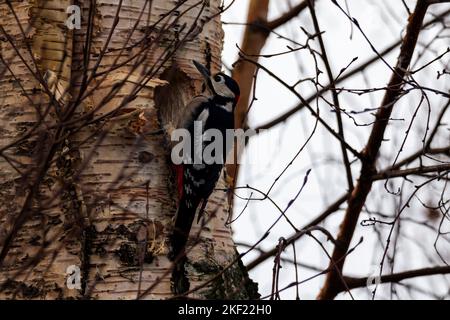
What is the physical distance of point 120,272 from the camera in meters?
3.94

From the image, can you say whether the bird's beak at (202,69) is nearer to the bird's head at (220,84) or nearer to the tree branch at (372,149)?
the bird's head at (220,84)

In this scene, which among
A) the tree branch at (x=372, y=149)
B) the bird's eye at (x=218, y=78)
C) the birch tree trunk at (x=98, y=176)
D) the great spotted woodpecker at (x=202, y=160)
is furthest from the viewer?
the bird's eye at (x=218, y=78)

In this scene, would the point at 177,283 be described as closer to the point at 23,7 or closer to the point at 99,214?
the point at 99,214

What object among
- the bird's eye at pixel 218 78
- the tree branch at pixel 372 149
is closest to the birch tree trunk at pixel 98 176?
the bird's eye at pixel 218 78

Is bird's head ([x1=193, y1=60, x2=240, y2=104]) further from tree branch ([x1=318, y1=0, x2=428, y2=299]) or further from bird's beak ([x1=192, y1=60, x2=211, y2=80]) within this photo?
tree branch ([x1=318, y1=0, x2=428, y2=299])

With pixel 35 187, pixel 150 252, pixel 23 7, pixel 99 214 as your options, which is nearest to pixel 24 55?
pixel 23 7

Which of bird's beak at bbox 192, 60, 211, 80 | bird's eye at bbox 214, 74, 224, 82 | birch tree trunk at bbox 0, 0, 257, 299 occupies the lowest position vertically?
birch tree trunk at bbox 0, 0, 257, 299

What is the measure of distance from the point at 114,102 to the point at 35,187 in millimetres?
1712

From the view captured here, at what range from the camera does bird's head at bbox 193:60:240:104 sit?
4668 mm

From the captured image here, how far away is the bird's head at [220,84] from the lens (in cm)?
467

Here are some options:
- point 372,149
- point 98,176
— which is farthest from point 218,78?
point 98,176

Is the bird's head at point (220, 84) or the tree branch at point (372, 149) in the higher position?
the bird's head at point (220, 84)

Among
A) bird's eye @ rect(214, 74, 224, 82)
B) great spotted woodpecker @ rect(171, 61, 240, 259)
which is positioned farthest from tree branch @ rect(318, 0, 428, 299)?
bird's eye @ rect(214, 74, 224, 82)

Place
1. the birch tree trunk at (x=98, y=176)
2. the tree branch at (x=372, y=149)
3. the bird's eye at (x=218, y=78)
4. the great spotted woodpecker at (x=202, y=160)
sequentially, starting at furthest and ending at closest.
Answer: the bird's eye at (x=218, y=78) < the tree branch at (x=372, y=149) < the great spotted woodpecker at (x=202, y=160) < the birch tree trunk at (x=98, y=176)
